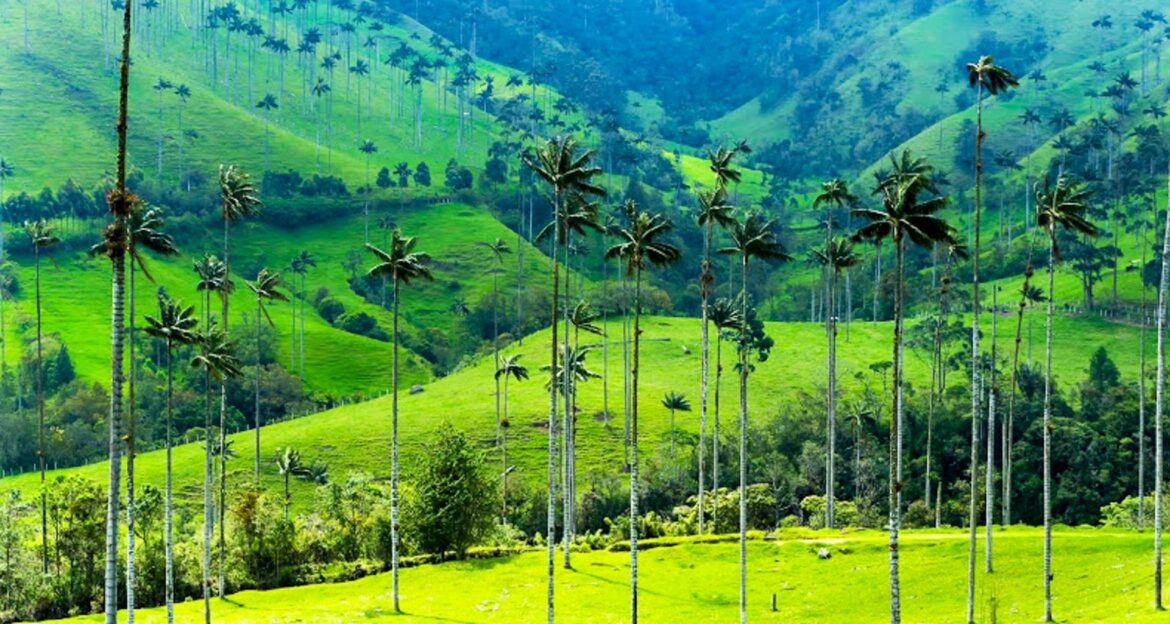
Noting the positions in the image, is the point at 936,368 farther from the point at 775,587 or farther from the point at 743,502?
the point at 743,502

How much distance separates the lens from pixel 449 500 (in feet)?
370

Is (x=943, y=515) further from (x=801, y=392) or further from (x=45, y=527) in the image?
(x=45, y=527)

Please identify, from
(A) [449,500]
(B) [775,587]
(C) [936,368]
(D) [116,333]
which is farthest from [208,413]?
(C) [936,368]

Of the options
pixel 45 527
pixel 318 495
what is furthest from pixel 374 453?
pixel 45 527

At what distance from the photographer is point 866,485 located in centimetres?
15275

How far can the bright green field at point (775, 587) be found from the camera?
73125 mm

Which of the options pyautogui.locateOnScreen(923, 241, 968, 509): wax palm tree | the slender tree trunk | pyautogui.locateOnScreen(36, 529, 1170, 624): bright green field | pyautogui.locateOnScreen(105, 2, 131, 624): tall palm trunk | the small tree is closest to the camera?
pyautogui.locateOnScreen(105, 2, 131, 624): tall palm trunk

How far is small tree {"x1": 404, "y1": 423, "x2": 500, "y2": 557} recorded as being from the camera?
113m

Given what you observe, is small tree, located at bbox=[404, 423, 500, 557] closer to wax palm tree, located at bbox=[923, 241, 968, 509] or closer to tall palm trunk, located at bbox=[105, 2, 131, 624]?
wax palm tree, located at bbox=[923, 241, 968, 509]

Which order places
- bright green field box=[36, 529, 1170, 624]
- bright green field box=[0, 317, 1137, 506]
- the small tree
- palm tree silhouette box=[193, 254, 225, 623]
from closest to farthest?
bright green field box=[36, 529, 1170, 624] → palm tree silhouette box=[193, 254, 225, 623] → the small tree → bright green field box=[0, 317, 1137, 506]

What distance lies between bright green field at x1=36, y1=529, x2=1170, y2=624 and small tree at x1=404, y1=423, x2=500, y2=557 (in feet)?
13.0

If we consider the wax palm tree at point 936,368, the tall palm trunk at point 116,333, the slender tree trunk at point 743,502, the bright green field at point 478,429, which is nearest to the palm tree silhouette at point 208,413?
the tall palm trunk at point 116,333

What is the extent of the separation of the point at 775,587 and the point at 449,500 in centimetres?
3736

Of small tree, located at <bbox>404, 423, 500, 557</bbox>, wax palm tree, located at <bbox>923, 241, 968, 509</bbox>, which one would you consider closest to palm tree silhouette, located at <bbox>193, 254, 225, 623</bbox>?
small tree, located at <bbox>404, 423, 500, 557</bbox>
